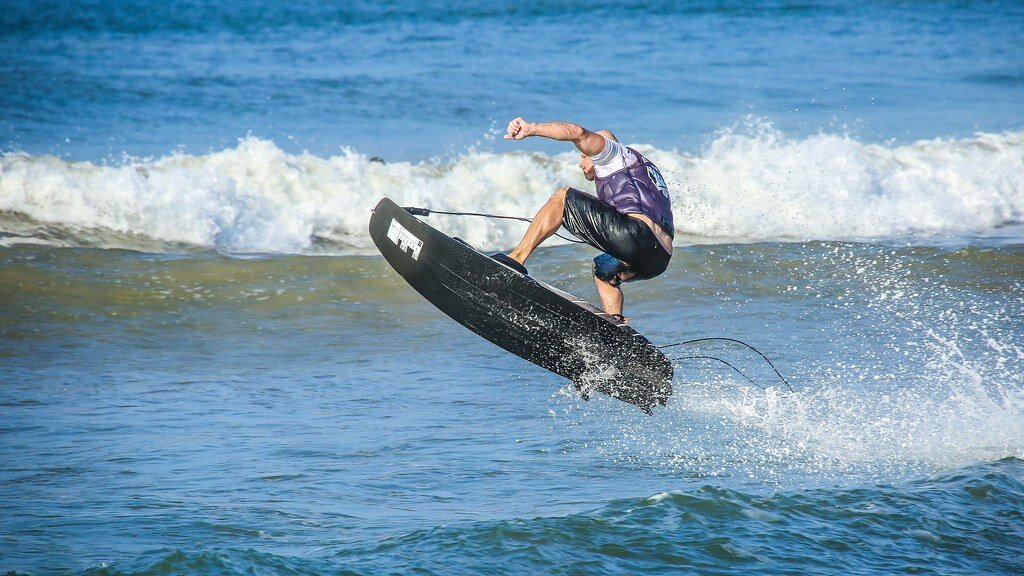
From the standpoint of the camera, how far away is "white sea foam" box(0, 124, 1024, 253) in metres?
14.1

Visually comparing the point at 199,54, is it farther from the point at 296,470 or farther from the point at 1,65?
the point at 296,470

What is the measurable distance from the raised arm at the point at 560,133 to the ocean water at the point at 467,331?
1991 millimetres

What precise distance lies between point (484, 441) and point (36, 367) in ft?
14.3

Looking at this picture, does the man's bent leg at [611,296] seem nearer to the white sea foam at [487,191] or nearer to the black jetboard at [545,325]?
the black jetboard at [545,325]

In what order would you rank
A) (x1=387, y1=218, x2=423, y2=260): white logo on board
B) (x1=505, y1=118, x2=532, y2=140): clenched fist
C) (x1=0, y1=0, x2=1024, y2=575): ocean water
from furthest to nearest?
(x1=387, y1=218, x2=423, y2=260): white logo on board, (x1=505, y1=118, x2=532, y2=140): clenched fist, (x1=0, y1=0, x2=1024, y2=575): ocean water

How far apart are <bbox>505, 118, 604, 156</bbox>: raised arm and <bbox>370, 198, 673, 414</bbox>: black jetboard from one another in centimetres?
93

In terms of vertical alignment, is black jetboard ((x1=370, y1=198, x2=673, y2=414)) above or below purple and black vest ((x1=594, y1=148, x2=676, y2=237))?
below

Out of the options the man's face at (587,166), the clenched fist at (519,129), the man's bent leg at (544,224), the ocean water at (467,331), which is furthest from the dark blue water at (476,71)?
the clenched fist at (519,129)

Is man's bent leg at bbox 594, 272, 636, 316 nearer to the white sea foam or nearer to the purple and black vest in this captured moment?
the purple and black vest

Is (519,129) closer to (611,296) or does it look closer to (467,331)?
(611,296)

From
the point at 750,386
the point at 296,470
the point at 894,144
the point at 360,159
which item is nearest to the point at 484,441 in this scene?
the point at 296,470

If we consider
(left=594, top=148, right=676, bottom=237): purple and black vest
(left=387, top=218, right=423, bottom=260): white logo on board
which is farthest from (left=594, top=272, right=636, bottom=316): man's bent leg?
(left=387, top=218, right=423, bottom=260): white logo on board

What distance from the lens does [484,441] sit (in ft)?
22.5

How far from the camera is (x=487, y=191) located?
15.8 m
